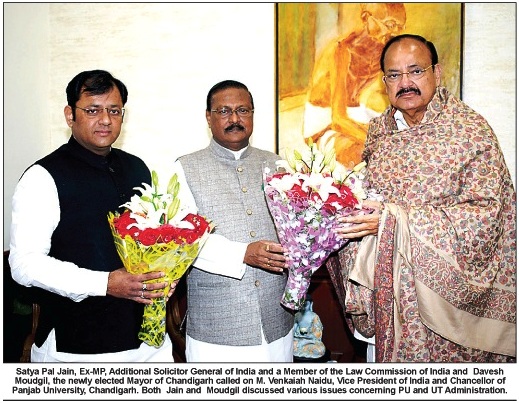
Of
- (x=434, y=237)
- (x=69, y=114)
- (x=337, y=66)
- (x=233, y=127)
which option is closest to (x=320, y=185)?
(x=434, y=237)

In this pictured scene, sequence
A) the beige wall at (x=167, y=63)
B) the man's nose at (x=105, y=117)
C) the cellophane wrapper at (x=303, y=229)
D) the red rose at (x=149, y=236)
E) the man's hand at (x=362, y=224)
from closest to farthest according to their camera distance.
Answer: the red rose at (x=149, y=236)
the cellophane wrapper at (x=303, y=229)
the man's hand at (x=362, y=224)
the man's nose at (x=105, y=117)
the beige wall at (x=167, y=63)

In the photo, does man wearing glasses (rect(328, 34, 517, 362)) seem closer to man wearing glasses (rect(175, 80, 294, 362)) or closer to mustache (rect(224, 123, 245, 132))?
man wearing glasses (rect(175, 80, 294, 362))

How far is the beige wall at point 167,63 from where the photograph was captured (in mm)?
3693

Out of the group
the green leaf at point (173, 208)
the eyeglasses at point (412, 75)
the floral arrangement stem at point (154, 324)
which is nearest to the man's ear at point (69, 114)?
the green leaf at point (173, 208)

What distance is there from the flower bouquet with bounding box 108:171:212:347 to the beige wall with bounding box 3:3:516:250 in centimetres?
206

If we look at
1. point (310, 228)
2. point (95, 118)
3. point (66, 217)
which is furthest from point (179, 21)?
point (310, 228)

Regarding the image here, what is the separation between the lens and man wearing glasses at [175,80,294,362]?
2578mm

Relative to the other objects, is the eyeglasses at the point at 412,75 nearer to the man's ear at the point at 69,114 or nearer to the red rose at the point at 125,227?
the red rose at the point at 125,227

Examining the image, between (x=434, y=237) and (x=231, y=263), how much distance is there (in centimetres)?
98

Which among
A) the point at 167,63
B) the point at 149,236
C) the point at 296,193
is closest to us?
the point at 149,236

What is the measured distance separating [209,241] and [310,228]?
687 mm

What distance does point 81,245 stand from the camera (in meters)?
2.19

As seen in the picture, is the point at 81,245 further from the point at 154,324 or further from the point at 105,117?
the point at 105,117

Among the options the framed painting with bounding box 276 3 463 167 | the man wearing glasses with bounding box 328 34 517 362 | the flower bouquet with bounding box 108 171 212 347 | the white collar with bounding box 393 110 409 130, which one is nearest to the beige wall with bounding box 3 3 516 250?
the framed painting with bounding box 276 3 463 167
